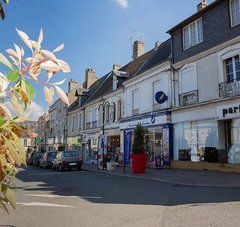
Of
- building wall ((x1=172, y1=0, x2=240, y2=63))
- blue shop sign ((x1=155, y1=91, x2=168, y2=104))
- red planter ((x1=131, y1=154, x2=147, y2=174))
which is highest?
building wall ((x1=172, y1=0, x2=240, y2=63))

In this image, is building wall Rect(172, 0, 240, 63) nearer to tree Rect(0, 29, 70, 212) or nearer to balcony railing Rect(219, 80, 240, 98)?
balcony railing Rect(219, 80, 240, 98)

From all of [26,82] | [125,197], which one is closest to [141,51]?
[125,197]

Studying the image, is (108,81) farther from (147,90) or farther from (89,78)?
(147,90)

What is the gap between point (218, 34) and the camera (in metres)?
18.4

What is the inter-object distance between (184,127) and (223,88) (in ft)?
13.8

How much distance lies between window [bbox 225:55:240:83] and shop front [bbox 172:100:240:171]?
1344 mm

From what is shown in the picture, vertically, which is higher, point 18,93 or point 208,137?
point 208,137

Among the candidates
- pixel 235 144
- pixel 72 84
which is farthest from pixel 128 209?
pixel 72 84

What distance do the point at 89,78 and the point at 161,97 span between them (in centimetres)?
2631

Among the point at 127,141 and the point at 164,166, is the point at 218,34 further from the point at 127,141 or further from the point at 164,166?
the point at 127,141

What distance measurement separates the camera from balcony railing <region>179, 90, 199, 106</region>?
20.0m

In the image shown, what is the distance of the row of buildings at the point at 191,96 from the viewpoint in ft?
57.4

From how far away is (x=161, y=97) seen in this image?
74.6ft

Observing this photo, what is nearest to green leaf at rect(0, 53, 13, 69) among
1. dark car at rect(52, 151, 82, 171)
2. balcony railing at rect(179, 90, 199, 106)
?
balcony railing at rect(179, 90, 199, 106)
